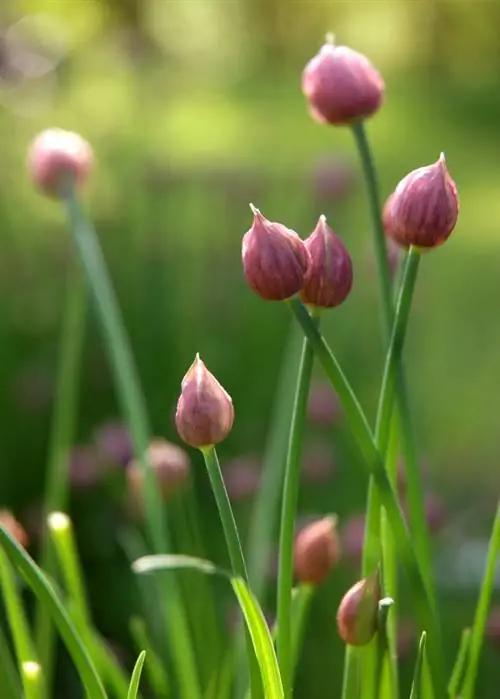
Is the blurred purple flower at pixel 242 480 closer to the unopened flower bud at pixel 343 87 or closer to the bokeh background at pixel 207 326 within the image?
the bokeh background at pixel 207 326

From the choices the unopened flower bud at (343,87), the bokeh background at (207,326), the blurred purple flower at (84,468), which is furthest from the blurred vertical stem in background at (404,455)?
the blurred purple flower at (84,468)

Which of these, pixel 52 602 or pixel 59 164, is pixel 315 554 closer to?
pixel 52 602

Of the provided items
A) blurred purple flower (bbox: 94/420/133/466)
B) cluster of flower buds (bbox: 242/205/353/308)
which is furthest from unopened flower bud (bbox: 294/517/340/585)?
blurred purple flower (bbox: 94/420/133/466)

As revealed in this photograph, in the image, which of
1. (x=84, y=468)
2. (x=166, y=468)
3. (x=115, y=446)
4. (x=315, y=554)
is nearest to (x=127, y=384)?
(x=166, y=468)

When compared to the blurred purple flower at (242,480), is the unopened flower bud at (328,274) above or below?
above

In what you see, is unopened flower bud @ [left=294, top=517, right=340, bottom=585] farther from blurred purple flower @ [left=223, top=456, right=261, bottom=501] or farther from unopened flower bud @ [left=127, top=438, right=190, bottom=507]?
blurred purple flower @ [left=223, top=456, right=261, bottom=501]

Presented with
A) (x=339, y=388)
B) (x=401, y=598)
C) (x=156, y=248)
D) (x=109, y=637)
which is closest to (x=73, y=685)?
(x=109, y=637)
